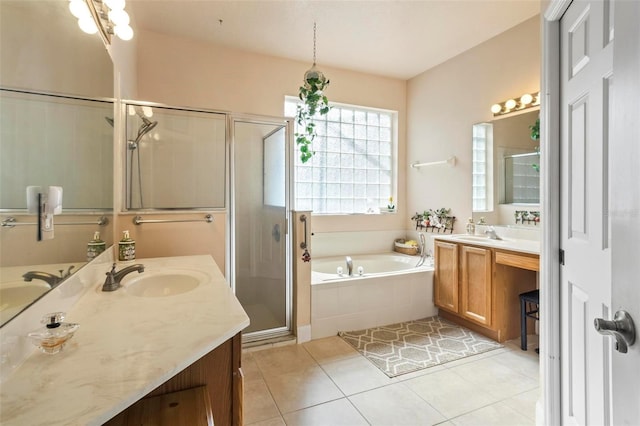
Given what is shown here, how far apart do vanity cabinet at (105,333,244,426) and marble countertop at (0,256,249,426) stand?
128mm

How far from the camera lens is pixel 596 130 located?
1072 mm

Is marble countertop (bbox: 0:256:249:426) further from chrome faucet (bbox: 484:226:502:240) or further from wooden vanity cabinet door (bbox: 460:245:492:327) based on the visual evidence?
chrome faucet (bbox: 484:226:502:240)

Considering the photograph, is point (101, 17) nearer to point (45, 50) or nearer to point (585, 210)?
point (45, 50)

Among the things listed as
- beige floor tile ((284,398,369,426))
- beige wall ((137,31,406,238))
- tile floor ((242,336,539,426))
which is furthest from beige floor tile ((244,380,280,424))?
beige wall ((137,31,406,238))

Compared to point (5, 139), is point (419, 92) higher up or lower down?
higher up

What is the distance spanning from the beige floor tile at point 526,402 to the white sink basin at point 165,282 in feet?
6.19

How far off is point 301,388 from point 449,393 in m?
0.92

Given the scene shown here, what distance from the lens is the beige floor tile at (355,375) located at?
6.47 ft

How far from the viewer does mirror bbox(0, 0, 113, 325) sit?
0.68 metres

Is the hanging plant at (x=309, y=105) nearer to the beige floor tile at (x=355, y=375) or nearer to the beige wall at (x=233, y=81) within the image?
the beige wall at (x=233, y=81)

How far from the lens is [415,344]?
254cm

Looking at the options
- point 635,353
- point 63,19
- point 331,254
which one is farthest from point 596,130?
point 331,254

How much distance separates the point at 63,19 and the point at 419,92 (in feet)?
12.8

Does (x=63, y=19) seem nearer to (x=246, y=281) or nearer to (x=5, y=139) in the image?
(x=5, y=139)
